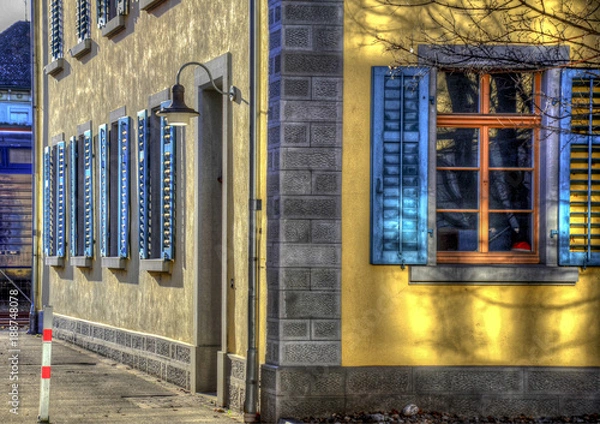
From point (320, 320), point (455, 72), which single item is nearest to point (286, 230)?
point (320, 320)

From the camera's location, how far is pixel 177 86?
13.1 metres

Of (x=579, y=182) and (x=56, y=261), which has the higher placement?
(x=579, y=182)

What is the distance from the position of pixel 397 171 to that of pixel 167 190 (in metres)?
4.56

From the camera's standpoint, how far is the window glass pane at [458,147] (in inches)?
480

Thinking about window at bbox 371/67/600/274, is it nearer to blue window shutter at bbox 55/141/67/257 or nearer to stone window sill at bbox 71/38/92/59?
stone window sill at bbox 71/38/92/59

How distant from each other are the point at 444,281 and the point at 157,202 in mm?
5510

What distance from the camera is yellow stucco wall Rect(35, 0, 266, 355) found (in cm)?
1319

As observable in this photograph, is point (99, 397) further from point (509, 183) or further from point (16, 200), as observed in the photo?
point (16, 200)

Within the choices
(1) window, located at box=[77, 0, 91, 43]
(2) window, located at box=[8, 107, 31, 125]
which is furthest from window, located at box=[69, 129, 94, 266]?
(2) window, located at box=[8, 107, 31, 125]

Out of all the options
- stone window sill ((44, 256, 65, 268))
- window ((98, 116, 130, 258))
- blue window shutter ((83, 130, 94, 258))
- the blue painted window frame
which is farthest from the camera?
the blue painted window frame

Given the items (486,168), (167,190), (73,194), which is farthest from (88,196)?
(486,168)

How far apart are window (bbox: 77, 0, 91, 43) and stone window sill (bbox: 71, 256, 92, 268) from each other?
11.0ft

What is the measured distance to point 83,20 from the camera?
2088 cm

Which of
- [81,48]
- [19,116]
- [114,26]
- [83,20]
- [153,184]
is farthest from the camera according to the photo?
[19,116]
